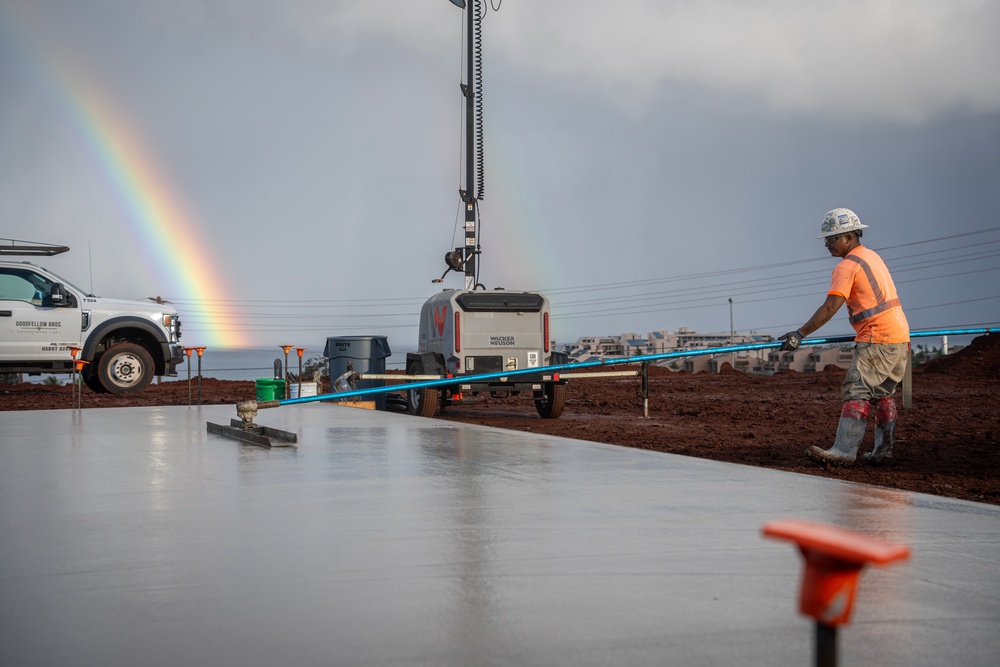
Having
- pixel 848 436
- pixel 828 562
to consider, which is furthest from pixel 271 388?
pixel 828 562

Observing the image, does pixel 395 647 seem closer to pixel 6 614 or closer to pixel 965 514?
pixel 6 614

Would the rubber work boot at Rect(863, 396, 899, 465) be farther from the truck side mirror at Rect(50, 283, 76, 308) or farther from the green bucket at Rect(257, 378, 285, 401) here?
the truck side mirror at Rect(50, 283, 76, 308)

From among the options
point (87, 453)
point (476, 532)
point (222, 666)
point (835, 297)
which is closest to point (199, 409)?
point (87, 453)

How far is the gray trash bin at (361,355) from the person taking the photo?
55.7ft

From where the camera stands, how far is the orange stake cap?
1.25m

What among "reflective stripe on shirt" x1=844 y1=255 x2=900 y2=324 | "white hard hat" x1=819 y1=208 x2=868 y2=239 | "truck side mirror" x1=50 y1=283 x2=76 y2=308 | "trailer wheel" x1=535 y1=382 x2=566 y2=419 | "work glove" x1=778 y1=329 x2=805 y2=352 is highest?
"truck side mirror" x1=50 y1=283 x2=76 y2=308

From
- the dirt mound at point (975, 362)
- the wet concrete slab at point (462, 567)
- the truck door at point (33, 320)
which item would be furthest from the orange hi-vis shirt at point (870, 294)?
the dirt mound at point (975, 362)

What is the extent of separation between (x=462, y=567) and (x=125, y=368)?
1498cm

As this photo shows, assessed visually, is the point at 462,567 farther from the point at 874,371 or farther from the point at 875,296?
the point at 875,296

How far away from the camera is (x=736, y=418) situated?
15219 mm

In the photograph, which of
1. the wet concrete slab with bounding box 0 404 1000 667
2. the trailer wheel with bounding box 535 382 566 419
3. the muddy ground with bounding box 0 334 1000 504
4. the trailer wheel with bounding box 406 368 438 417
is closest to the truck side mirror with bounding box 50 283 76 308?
the muddy ground with bounding box 0 334 1000 504

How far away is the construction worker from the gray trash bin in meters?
10.5

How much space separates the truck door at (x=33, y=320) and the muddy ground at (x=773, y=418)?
172cm

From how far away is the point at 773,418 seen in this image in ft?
48.7
